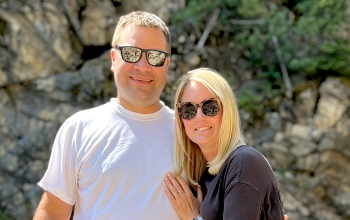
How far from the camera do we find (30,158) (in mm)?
8383

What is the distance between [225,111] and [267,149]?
6.62 meters

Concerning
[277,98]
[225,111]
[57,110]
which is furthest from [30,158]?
[225,111]

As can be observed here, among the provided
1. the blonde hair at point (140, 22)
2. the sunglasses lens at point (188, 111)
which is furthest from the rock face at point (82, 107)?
the sunglasses lens at point (188, 111)

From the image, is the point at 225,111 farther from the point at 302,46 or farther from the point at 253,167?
the point at 302,46

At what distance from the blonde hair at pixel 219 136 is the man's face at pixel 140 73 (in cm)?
23

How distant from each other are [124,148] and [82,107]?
6.24m

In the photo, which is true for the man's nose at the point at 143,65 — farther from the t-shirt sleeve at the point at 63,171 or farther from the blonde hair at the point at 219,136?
the t-shirt sleeve at the point at 63,171

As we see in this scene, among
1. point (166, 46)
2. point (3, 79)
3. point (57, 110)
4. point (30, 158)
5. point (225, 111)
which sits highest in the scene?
point (166, 46)

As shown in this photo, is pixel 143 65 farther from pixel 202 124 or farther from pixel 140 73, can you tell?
pixel 202 124

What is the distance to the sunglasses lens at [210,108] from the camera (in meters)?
2.41

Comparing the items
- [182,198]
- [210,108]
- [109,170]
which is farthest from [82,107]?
[210,108]

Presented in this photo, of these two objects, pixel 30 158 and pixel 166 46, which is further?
pixel 30 158

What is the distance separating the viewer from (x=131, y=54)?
2.70 metres

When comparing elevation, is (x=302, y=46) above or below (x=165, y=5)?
below
